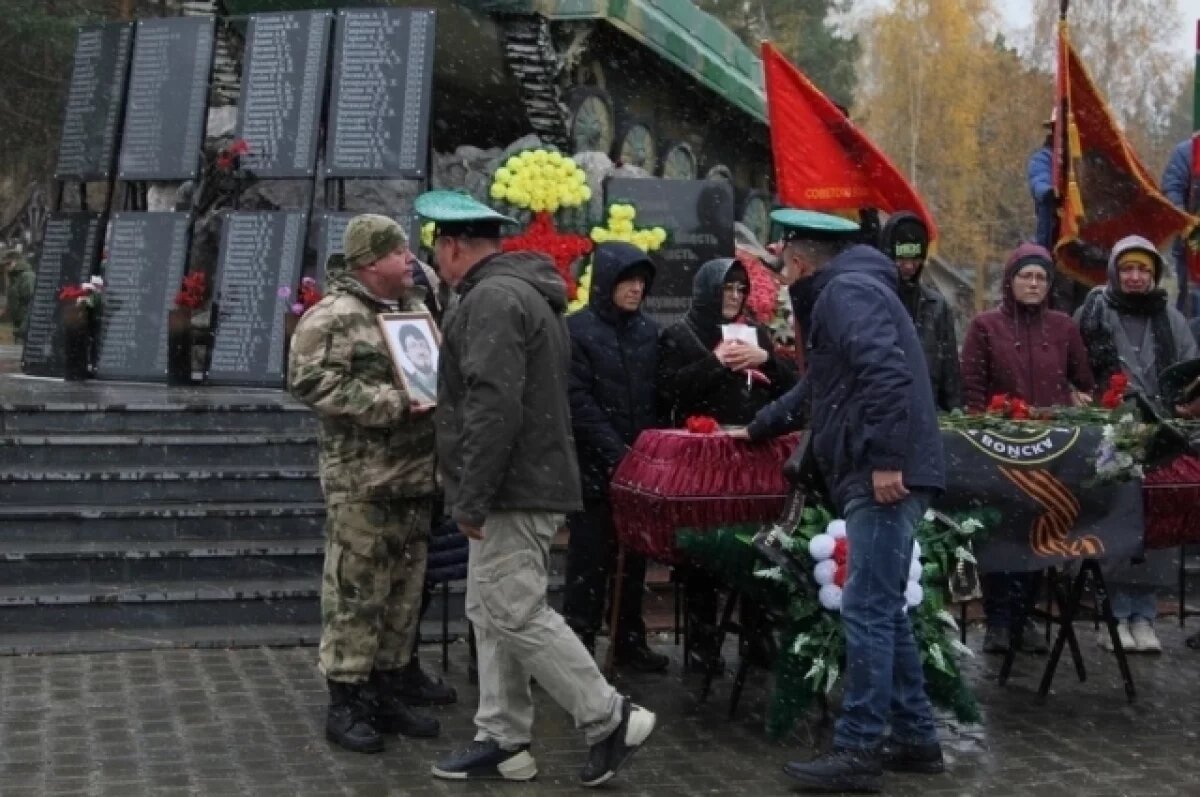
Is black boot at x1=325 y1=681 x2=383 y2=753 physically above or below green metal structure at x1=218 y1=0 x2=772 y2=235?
below

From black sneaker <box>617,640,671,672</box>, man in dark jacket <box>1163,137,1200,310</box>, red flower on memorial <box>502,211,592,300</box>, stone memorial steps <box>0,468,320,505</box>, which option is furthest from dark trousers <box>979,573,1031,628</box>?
red flower on memorial <box>502,211,592,300</box>

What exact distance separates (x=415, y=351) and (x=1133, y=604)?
394 cm

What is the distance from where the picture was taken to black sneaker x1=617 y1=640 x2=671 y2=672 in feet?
25.9

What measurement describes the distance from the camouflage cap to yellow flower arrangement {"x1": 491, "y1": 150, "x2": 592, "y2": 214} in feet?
22.4

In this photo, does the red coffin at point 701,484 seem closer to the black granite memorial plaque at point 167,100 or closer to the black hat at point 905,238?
the black hat at point 905,238

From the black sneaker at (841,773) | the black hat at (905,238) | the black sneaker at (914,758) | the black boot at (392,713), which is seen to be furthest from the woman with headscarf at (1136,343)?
the black boot at (392,713)

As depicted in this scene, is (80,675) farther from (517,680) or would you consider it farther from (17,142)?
(17,142)

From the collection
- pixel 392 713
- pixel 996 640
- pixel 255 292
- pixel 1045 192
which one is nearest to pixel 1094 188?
pixel 1045 192

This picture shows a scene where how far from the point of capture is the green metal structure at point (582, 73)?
16859 mm

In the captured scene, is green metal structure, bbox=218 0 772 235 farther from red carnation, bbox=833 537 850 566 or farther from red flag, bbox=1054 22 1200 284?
red carnation, bbox=833 537 850 566

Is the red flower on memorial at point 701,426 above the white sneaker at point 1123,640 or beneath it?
above

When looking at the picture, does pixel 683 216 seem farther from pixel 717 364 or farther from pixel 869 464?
pixel 869 464

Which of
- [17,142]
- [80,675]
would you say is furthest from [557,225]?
[17,142]

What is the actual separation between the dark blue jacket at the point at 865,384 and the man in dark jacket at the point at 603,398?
133 cm
